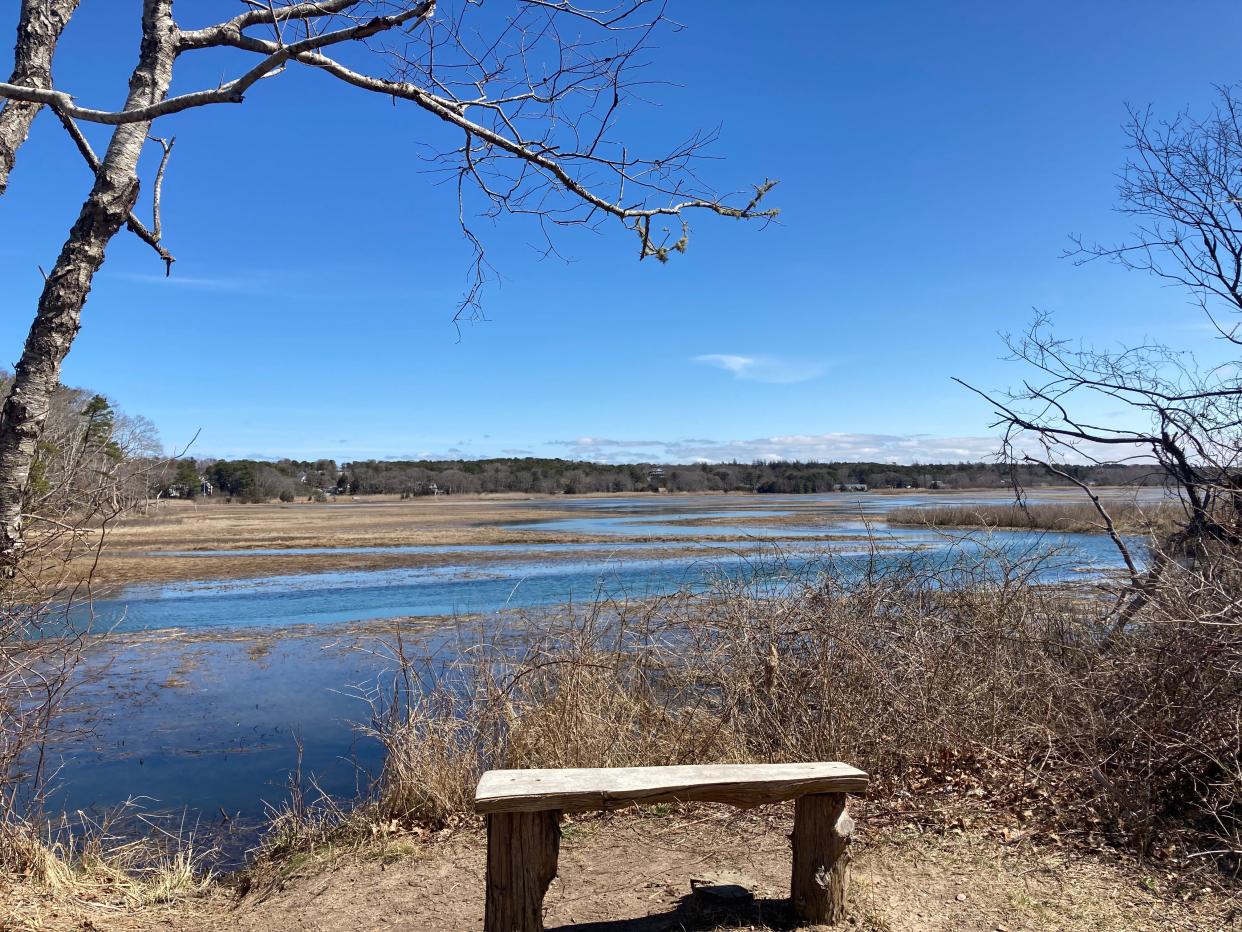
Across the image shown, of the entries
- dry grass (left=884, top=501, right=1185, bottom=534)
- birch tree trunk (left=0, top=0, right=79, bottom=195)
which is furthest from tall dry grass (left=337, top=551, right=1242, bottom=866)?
birch tree trunk (left=0, top=0, right=79, bottom=195)

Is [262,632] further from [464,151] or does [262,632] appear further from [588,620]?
[464,151]

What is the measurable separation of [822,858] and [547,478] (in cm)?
11671

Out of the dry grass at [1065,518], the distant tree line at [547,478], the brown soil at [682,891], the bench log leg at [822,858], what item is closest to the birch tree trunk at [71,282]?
the brown soil at [682,891]

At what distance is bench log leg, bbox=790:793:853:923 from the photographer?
4.05 metres

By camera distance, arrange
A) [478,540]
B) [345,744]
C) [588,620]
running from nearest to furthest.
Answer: [588,620]
[345,744]
[478,540]

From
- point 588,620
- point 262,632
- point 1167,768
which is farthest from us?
point 262,632

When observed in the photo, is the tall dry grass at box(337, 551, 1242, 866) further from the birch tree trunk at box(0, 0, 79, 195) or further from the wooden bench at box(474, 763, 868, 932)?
the birch tree trunk at box(0, 0, 79, 195)

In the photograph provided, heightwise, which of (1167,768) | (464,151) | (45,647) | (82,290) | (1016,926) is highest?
(464,151)

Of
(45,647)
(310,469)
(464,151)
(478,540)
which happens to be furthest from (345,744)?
(310,469)

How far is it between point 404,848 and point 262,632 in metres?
12.3

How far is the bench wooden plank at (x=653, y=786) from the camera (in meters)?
3.74

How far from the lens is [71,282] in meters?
3.88

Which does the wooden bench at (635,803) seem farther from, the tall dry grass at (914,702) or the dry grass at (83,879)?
the dry grass at (83,879)

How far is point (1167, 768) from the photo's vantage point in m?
5.04
